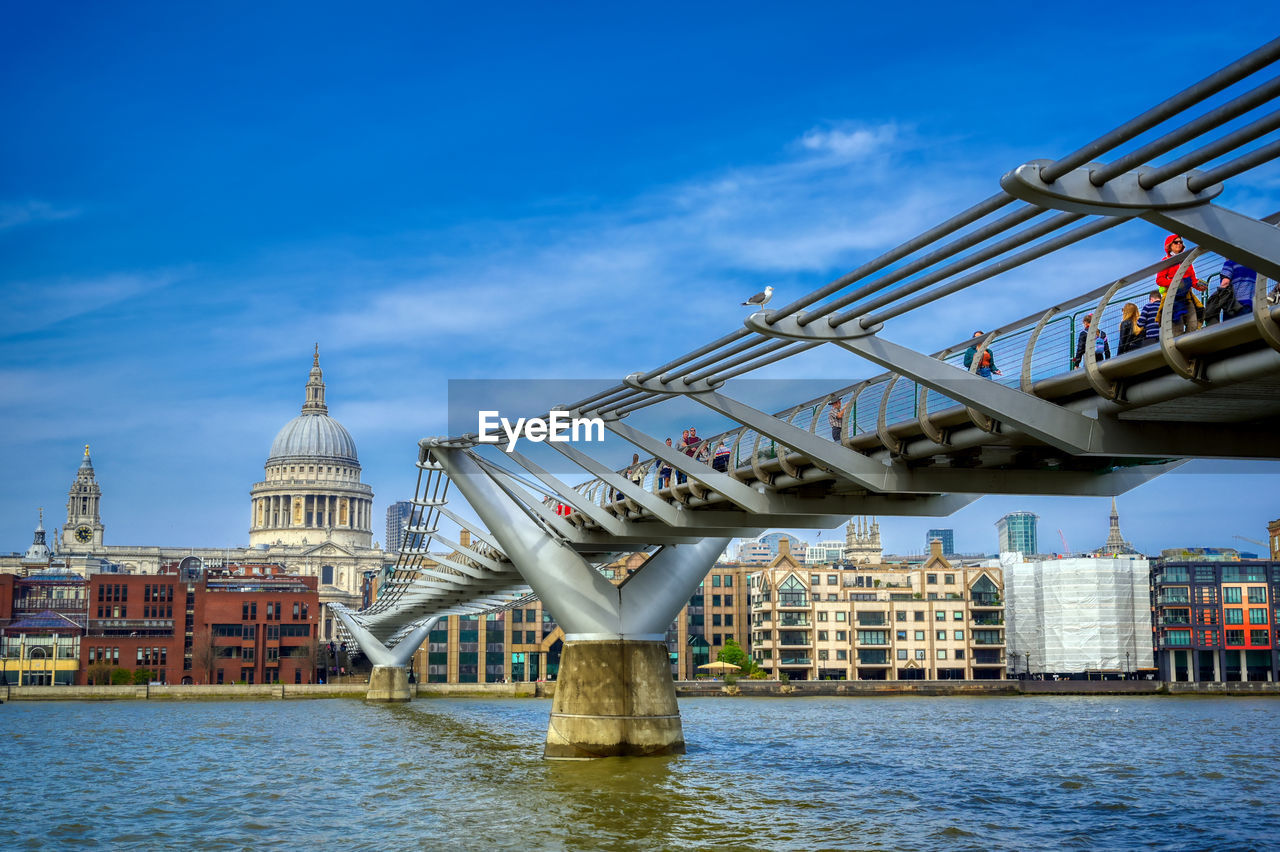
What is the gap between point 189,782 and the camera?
34.1m

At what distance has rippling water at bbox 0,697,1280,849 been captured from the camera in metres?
23.2

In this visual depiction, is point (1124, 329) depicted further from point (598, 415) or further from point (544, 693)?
point (544, 693)

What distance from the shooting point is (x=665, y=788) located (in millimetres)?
28812

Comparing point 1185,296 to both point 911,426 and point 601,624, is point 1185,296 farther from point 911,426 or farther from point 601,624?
point 601,624

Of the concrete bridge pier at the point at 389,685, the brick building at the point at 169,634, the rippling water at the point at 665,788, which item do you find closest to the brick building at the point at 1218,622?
the rippling water at the point at 665,788

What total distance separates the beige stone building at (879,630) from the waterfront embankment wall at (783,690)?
27.8 ft

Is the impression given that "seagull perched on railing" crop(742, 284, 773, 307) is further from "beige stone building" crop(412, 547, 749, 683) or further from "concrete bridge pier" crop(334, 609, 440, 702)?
"beige stone building" crop(412, 547, 749, 683)

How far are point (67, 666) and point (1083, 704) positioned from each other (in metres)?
77.7

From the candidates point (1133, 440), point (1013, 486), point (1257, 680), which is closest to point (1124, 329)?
point (1133, 440)

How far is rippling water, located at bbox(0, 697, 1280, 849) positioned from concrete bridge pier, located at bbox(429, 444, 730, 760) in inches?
38.9

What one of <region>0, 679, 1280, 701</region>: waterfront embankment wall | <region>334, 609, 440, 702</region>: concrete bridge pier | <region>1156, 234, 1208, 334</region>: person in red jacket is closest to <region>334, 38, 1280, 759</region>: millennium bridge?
<region>1156, 234, 1208, 334</region>: person in red jacket

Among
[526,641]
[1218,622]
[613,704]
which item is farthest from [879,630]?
[613,704]

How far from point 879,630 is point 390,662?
40879mm

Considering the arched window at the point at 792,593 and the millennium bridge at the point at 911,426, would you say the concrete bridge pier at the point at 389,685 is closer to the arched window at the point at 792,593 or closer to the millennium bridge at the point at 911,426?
the arched window at the point at 792,593
